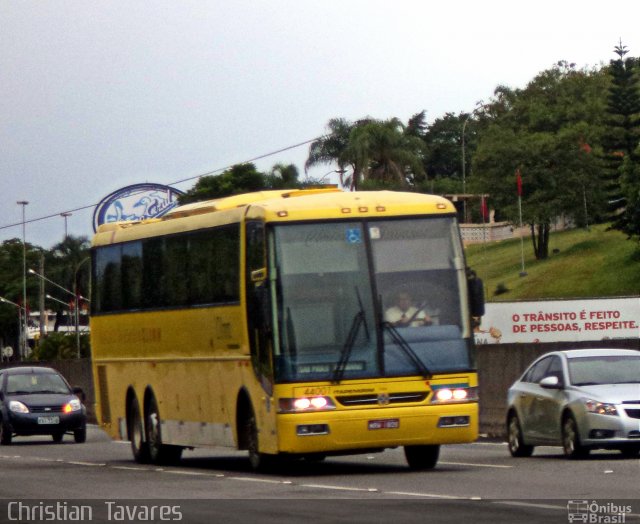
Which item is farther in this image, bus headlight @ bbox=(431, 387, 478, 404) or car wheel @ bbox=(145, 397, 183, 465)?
car wheel @ bbox=(145, 397, 183, 465)

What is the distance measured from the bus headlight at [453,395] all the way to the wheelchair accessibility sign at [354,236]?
1892mm

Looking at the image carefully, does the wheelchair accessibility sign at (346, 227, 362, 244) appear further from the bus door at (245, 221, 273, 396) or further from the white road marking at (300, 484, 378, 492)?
the white road marking at (300, 484, 378, 492)

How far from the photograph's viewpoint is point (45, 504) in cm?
1508

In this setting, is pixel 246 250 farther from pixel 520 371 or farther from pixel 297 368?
pixel 520 371

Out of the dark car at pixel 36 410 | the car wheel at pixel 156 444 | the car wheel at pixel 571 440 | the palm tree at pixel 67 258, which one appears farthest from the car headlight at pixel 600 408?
the palm tree at pixel 67 258

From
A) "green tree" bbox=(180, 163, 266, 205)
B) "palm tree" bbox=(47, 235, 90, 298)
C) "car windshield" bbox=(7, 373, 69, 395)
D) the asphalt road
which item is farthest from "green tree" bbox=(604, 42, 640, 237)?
the asphalt road

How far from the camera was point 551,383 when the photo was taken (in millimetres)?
20984

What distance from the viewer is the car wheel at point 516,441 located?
2203 centimetres

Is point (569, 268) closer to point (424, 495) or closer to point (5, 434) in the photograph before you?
point (5, 434)

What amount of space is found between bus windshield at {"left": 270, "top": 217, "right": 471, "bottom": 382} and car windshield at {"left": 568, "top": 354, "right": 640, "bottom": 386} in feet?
9.39

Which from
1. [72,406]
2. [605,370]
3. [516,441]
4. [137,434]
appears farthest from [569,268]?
[605,370]

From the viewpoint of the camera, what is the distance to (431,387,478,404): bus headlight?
1847 centimetres

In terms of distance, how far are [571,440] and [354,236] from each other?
13.0ft

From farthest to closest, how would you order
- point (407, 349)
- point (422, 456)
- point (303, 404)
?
1. point (422, 456)
2. point (407, 349)
3. point (303, 404)
